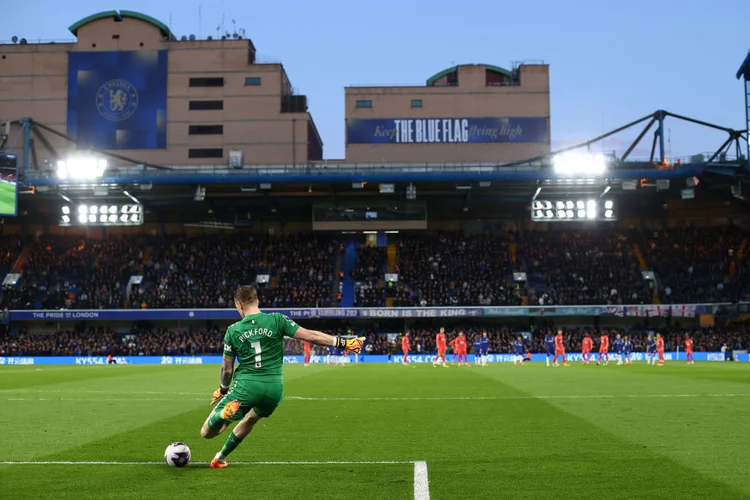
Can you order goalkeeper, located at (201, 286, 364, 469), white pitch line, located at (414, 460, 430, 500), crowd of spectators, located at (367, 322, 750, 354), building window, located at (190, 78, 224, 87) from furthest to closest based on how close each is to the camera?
building window, located at (190, 78, 224, 87), crowd of spectators, located at (367, 322, 750, 354), goalkeeper, located at (201, 286, 364, 469), white pitch line, located at (414, 460, 430, 500)

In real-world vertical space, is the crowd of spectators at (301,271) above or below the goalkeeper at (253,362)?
above

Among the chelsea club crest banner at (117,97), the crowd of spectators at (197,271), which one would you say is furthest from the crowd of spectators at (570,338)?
the chelsea club crest banner at (117,97)

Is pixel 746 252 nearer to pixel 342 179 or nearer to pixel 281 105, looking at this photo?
pixel 342 179

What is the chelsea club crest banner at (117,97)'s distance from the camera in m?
70.2

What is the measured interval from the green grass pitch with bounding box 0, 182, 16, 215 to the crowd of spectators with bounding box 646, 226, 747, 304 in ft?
150

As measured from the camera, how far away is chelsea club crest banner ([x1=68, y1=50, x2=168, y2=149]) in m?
70.2

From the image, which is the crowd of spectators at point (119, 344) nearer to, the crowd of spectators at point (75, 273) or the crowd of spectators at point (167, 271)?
the crowd of spectators at point (167, 271)

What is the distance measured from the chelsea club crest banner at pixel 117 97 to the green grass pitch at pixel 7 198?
24.3 metres

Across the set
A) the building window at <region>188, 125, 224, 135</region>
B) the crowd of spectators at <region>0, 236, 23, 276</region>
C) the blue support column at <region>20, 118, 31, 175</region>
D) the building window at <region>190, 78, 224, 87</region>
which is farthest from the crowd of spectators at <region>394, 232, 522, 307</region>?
the crowd of spectators at <region>0, 236, 23, 276</region>

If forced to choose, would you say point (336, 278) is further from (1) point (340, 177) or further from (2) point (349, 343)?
(2) point (349, 343)

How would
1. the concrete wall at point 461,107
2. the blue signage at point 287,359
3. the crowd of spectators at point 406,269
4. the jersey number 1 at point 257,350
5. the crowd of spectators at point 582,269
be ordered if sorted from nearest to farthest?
1. the jersey number 1 at point 257,350
2. the blue signage at point 287,359
3. the crowd of spectators at point 582,269
4. the crowd of spectators at point 406,269
5. the concrete wall at point 461,107

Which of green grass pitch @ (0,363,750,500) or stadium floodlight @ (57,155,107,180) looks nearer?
green grass pitch @ (0,363,750,500)

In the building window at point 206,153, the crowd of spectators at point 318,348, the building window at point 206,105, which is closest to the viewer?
the crowd of spectators at point 318,348

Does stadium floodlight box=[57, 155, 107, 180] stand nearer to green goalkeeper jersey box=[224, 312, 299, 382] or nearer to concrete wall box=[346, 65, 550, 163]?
concrete wall box=[346, 65, 550, 163]
